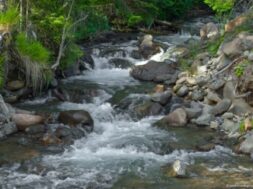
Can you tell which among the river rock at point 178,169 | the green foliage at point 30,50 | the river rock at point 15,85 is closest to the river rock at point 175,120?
the river rock at point 178,169

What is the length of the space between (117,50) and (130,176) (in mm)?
10129

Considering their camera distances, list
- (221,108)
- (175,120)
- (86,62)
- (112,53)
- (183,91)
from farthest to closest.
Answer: (112,53) < (86,62) < (183,91) < (221,108) < (175,120)

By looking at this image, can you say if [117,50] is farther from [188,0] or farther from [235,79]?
[188,0]

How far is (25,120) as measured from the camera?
11992 millimetres

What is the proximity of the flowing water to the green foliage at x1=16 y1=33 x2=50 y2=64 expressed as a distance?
1.32 m

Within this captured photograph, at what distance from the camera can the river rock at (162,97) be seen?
13.8 m

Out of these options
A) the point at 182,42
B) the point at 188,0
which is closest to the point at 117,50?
the point at 182,42

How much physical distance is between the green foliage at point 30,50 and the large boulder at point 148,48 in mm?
6518

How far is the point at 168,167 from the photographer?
988 cm

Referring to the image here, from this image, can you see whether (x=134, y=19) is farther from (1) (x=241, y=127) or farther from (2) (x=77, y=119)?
(1) (x=241, y=127)

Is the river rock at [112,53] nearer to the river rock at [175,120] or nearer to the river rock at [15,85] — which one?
the river rock at [15,85]

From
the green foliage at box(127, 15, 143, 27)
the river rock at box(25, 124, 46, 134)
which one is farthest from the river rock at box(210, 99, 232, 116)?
the green foliage at box(127, 15, 143, 27)

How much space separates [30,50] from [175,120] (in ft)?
13.1

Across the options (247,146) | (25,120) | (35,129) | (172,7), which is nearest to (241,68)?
(247,146)
